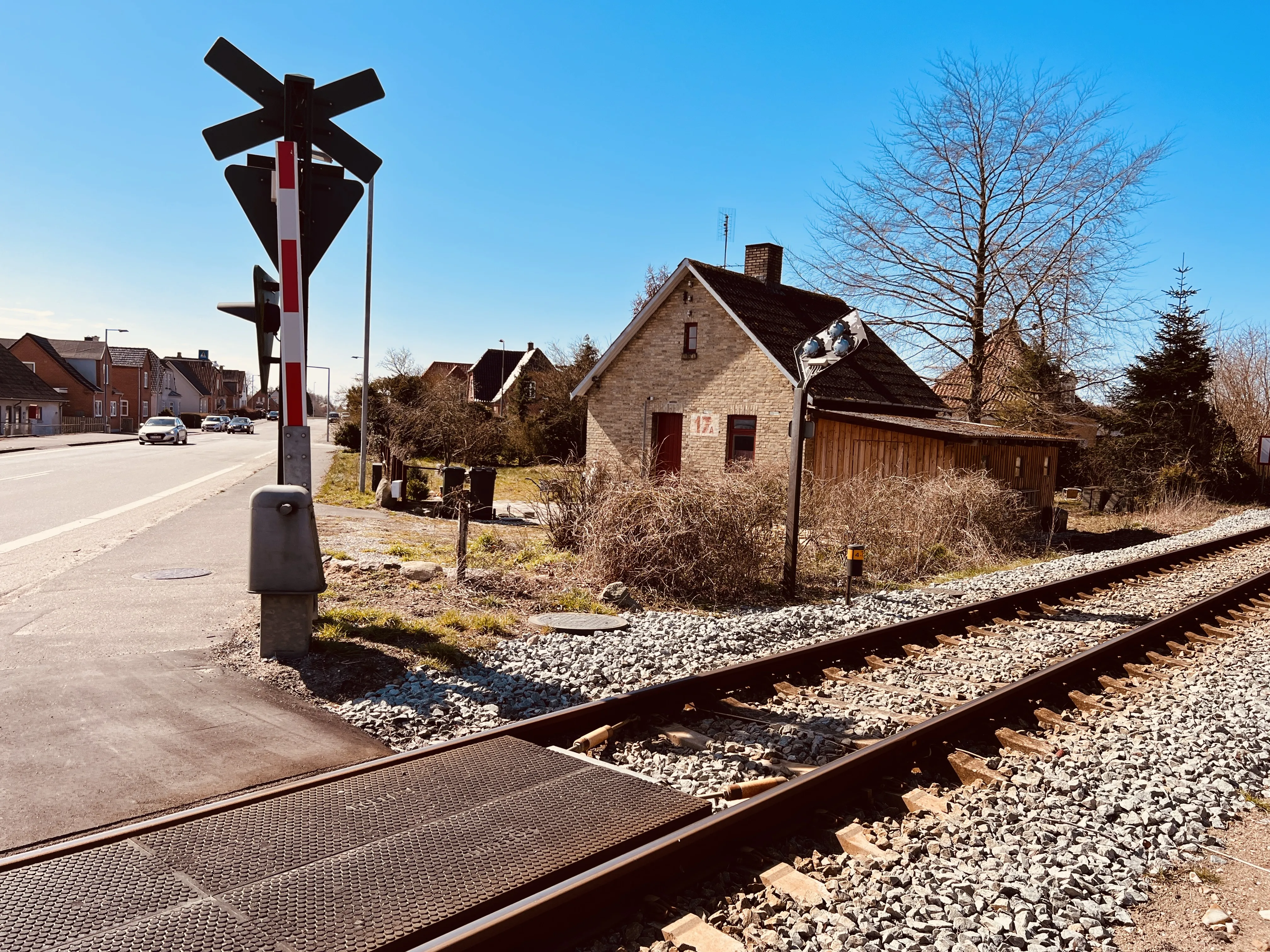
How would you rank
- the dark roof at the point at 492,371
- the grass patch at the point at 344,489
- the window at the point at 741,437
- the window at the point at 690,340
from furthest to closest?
1. the dark roof at the point at 492,371
2. the window at the point at 690,340
3. the window at the point at 741,437
4. the grass patch at the point at 344,489

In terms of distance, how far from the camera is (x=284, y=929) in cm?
283

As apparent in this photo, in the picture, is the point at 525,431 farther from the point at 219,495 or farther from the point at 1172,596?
the point at 1172,596

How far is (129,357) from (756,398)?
8058 centimetres

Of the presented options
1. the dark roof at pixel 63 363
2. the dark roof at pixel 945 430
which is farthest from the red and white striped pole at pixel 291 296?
the dark roof at pixel 63 363

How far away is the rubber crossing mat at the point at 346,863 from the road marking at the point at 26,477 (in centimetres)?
2212

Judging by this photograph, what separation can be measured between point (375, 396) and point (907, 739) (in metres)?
34.9

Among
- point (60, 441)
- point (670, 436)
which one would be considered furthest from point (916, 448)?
point (60, 441)

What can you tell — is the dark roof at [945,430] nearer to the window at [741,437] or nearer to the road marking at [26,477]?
the window at [741,437]

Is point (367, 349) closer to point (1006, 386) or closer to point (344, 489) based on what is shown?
point (344, 489)

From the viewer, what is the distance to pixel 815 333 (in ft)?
78.0

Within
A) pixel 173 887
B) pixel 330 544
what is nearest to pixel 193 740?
pixel 173 887

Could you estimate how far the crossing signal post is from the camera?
239 inches

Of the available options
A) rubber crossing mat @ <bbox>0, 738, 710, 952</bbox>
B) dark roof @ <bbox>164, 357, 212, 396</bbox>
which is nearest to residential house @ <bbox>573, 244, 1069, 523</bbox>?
rubber crossing mat @ <bbox>0, 738, 710, 952</bbox>

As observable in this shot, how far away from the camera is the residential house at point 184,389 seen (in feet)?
333
